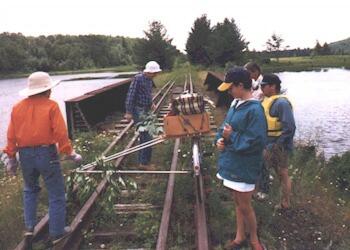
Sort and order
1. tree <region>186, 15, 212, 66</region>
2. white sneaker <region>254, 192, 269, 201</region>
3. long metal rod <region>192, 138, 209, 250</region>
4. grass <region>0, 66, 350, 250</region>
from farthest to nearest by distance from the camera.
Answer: tree <region>186, 15, 212, 66</region>, white sneaker <region>254, 192, 269, 201</region>, grass <region>0, 66, 350, 250</region>, long metal rod <region>192, 138, 209, 250</region>

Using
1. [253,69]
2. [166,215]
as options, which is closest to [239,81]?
[253,69]

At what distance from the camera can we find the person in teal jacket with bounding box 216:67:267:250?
4176 mm

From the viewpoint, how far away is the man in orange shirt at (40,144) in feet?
15.1

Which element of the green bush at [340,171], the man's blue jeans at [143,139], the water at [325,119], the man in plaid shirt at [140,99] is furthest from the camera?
the water at [325,119]

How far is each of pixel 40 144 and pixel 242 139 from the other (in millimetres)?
2068

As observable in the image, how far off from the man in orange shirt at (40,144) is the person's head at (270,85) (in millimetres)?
2401

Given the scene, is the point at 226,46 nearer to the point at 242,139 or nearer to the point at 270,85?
the point at 270,85

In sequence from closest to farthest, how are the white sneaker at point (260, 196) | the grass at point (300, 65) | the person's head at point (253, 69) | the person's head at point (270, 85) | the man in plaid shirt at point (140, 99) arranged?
the person's head at point (270, 85)
the person's head at point (253, 69)
the white sneaker at point (260, 196)
the man in plaid shirt at point (140, 99)
the grass at point (300, 65)

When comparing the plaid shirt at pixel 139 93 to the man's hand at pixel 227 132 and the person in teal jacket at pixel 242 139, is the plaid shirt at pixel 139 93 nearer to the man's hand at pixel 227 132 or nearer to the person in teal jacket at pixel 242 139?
the person in teal jacket at pixel 242 139

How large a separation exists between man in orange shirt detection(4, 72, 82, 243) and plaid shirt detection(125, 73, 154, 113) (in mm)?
2837

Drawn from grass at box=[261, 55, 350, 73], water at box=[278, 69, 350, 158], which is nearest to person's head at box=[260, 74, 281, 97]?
water at box=[278, 69, 350, 158]

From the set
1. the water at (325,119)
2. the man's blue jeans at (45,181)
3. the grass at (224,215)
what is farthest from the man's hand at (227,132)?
the water at (325,119)

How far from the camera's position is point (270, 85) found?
5555mm

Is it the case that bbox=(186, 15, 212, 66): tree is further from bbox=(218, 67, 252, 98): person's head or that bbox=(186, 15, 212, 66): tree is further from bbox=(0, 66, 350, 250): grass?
bbox=(218, 67, 252, 98): person's head
